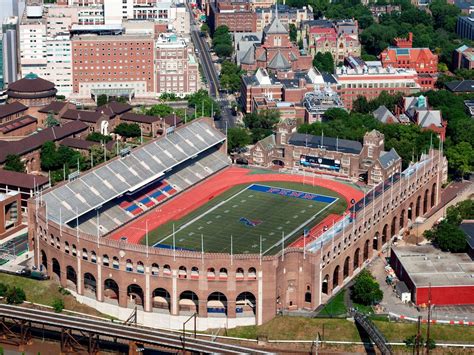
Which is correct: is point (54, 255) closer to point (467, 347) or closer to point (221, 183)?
point (221, 183)

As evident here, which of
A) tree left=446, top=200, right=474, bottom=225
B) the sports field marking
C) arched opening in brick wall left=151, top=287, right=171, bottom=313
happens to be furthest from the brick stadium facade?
tree left=446, top=200, right=474, bottom=225

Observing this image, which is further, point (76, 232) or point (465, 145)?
point (465, 145)

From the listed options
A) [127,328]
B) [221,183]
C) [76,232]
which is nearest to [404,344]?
[127,328]

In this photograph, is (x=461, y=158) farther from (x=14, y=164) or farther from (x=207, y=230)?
(x=14, y=164)

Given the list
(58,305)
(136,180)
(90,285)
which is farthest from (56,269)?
(136,180)

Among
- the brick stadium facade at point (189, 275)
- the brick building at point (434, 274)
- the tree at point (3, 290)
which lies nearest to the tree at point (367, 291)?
the brick stadium facade at point (189, 275)

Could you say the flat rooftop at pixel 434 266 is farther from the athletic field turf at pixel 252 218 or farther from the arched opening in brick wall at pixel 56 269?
the arched opening in brick wall at pixel 56 269
